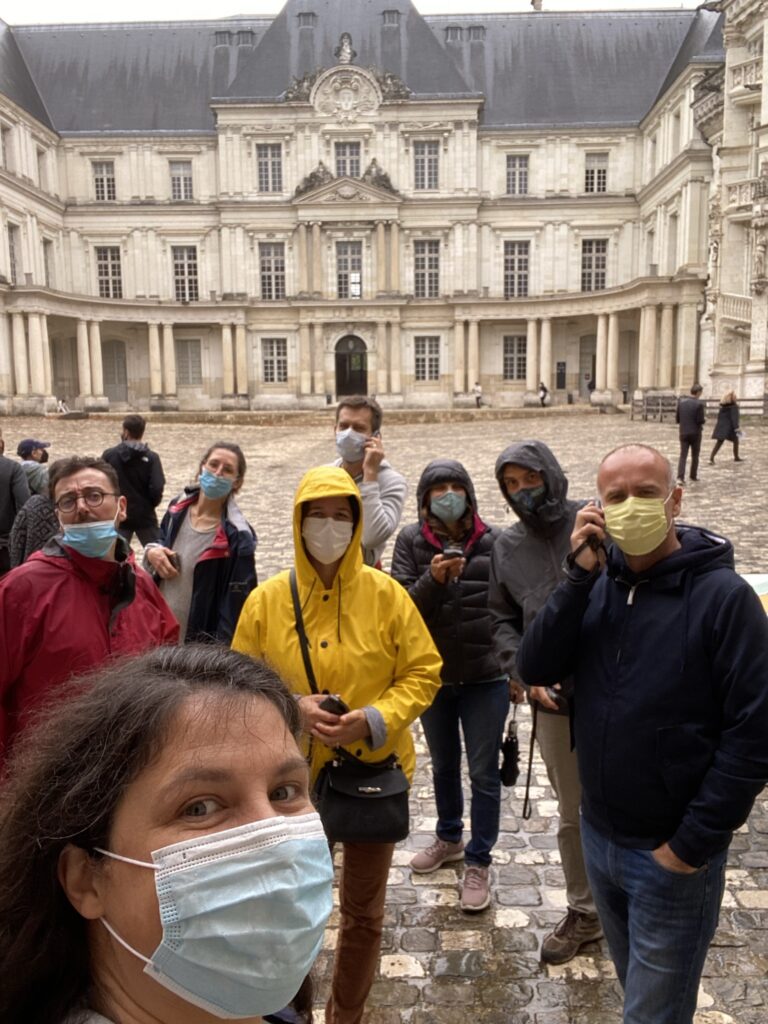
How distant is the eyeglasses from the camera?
3674 millimetres

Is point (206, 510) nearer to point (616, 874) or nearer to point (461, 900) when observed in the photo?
point (461, 900)

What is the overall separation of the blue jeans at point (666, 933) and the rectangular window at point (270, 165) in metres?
48.5

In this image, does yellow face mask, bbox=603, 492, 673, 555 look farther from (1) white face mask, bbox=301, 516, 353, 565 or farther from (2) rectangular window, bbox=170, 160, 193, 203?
(2) rectangular window, bbox=170, 160, 193, 203

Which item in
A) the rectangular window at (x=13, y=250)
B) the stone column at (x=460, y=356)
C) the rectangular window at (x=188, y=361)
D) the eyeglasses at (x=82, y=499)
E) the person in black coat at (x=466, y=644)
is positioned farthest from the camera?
the rectangular window at (x=188, y=361)

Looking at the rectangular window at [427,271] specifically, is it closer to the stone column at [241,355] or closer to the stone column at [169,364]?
the stone column at [241,355]

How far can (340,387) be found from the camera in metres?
48.2

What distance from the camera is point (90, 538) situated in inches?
139

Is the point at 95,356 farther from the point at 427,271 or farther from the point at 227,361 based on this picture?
the point at 427,271

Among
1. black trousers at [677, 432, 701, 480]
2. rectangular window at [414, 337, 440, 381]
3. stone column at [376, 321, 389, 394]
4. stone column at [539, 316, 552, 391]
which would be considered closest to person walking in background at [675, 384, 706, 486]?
black trousers at [677, 432, 701, 480]

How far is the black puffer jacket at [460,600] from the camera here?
420 cm

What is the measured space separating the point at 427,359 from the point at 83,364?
59.6ft

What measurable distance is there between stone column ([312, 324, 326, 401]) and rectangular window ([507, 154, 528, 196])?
43.0 ft

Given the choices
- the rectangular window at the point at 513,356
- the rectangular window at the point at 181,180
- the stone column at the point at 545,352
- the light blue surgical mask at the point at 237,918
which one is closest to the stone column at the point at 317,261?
the rectangular window at the point at 181,180

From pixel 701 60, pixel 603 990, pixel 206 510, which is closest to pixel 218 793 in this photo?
pixel 603 990
